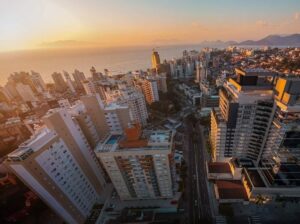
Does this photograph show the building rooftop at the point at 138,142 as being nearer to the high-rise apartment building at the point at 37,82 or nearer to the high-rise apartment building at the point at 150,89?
the high-rise apartment building at the point at 150,89

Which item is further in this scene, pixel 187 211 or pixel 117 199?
pixel 117 199

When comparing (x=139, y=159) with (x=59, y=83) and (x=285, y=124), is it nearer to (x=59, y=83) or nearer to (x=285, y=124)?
(x=285, y=124)

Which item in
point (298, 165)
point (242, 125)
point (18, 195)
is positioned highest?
point (242, 125)

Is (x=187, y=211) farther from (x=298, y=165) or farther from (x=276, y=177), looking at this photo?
(x=298, y=165)

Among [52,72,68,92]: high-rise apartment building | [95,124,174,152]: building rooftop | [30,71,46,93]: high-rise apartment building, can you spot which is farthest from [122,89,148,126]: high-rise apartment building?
[30,71,46,93]: high-rise apartment building

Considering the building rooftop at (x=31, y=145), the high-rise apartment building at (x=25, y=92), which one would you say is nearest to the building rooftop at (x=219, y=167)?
the building rooftop at (x=31, y=145)

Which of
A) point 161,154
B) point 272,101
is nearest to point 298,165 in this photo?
point 272,101

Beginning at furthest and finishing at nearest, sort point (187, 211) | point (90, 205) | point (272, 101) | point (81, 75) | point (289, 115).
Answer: point (81, 75) → point (90, 205) → point (187, 211) → point (272, 101) → point (289, 115)

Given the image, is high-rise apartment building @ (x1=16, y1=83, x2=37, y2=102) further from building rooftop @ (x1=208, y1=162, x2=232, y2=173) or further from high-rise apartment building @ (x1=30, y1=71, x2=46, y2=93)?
building rooftop @ (x1=208, y1=162, x2=232, y2=173)
